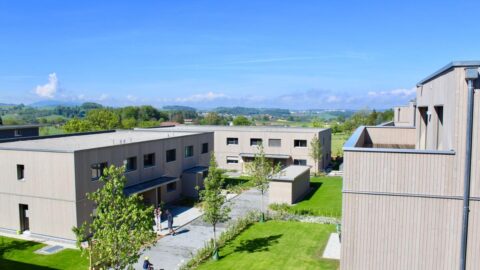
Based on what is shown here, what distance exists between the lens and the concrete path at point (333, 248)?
19786 mm

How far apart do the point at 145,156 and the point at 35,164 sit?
8.17 metres

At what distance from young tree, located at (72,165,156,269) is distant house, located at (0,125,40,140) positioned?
34129mm

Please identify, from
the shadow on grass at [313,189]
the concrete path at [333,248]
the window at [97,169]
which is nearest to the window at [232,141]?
the shadow on grass at [313,189]

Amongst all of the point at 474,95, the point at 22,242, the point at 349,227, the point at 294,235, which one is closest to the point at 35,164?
the point at 22,242

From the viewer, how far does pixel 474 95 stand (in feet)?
33.6

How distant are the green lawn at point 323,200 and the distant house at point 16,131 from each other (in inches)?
1236

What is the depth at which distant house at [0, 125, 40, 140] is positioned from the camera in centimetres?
4197

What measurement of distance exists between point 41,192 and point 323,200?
68.8ft

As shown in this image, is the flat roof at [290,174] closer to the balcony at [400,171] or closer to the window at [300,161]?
the window at [300,161]

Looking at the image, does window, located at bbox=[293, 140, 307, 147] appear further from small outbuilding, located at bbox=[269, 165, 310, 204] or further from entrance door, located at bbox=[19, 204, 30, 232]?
entrance door, located at bbox=[19, 204, 30, 232]

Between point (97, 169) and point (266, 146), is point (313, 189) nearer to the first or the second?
point (266, 146)

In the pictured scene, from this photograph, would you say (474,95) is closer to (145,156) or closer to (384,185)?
(384,185)

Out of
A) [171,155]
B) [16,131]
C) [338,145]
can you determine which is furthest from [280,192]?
[338,145]

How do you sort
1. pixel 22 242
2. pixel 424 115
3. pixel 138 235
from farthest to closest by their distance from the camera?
1. pixel 22 242
2. pixel 424 115
3. pixel 138 235
